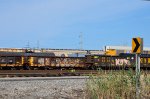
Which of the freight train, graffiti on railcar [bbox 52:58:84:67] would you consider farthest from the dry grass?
graffiti on railcar [bbox 52:58:84:67]

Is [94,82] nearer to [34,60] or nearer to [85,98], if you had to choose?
[85,98]

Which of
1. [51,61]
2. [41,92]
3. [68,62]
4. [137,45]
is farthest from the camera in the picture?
[68,62]

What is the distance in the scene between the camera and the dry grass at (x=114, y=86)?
36.8 feet

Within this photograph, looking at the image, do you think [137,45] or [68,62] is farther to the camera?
[68,62]

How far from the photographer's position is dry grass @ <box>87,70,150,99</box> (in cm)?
1122

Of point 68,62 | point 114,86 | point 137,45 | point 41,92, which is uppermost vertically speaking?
point 137,45

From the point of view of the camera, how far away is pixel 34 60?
44.8m

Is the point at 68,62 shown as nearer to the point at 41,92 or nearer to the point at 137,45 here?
the point at 41,92

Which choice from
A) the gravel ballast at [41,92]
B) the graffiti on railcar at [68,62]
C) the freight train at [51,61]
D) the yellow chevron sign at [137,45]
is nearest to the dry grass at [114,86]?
the yellow chevron sign at [137,45]

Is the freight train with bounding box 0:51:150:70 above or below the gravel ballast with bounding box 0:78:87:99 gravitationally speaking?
above

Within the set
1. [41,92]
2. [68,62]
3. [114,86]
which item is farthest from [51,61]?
[114,86]

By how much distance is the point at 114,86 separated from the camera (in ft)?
37.5

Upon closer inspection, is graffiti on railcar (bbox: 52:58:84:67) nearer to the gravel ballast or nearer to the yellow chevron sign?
the gravel ballast

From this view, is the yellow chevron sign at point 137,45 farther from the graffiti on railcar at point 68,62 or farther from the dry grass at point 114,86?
the graffiti on railcar at point 68,62
